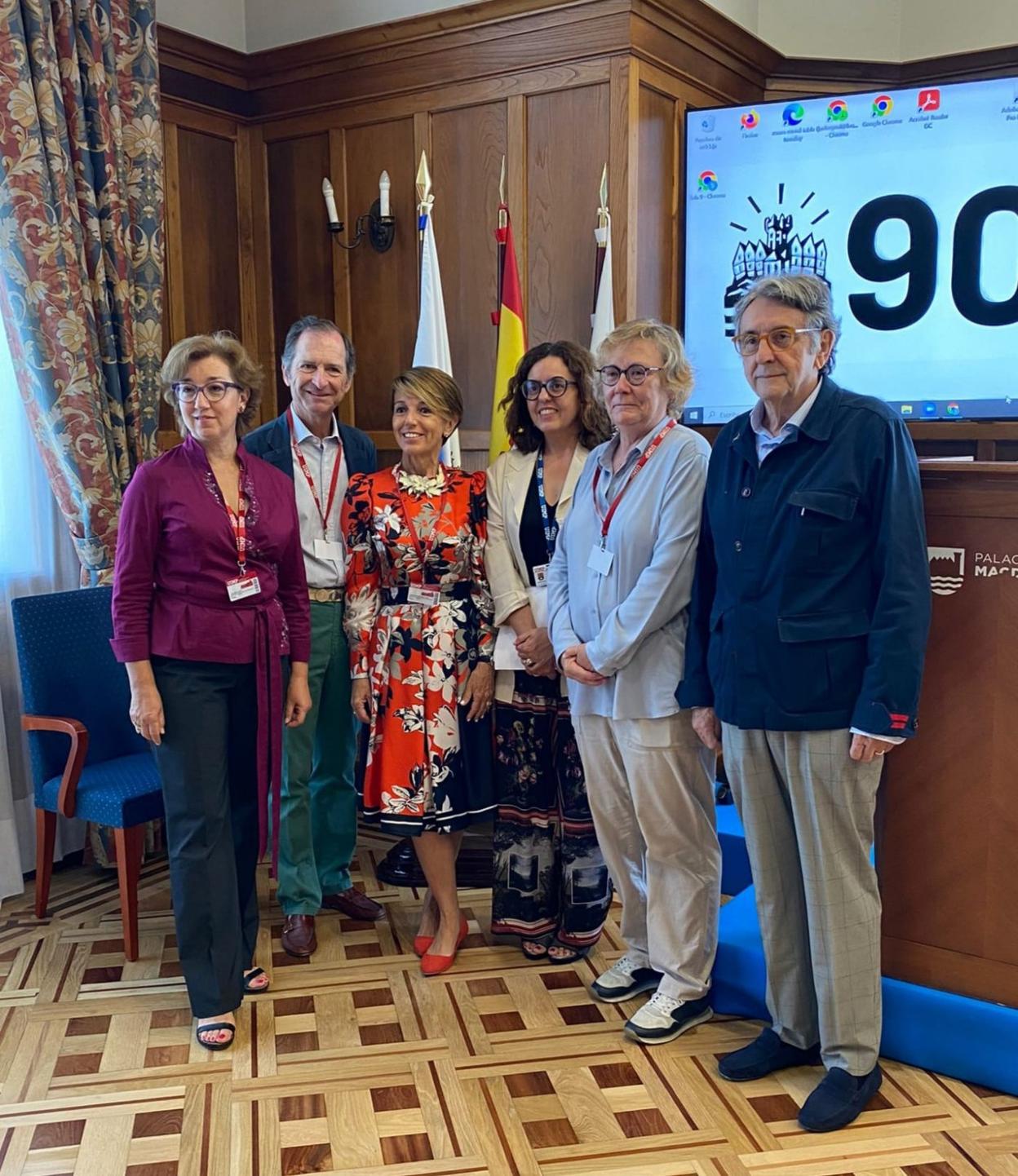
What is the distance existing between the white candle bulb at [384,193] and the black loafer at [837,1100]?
3089 millimetres

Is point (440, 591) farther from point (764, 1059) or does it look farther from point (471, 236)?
point (471, 236)

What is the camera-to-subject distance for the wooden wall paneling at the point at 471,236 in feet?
12.5

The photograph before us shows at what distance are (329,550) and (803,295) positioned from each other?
53.0 inches

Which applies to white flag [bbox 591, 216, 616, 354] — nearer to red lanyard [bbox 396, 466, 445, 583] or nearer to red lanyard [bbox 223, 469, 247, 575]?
red lanyard [bbox 396, 466, 445, 583]

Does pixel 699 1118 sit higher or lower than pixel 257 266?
lower

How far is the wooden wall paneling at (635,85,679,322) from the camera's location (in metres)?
3.61

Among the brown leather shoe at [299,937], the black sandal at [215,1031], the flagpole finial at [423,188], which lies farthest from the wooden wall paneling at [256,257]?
the black sandal at [215,1031]

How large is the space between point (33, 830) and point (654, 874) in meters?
2.06

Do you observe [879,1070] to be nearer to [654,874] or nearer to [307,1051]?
[654,874]

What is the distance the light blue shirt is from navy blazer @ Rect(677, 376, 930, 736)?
0.20 meters

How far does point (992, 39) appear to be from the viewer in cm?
406

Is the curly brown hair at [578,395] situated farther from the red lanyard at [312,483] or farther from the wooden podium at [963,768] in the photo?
the wooden podium at [963,768]

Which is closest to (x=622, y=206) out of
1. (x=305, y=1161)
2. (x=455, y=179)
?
(x=455, y=179)

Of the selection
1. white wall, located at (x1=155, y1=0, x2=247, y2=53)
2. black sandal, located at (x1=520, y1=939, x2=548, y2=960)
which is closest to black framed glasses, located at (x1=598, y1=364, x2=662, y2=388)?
black sandal, located at (x1=520, y1=939, x2=548, y2=960)
